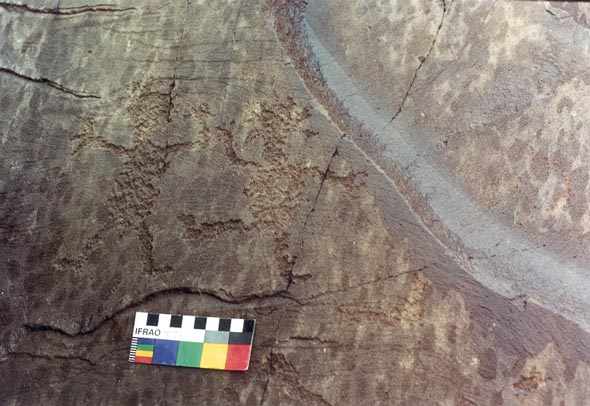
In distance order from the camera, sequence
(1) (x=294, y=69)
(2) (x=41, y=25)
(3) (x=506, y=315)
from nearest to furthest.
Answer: (3) (x=506, y=315) < (1) (x=294, y=69) < (2) (x=41, y=25)

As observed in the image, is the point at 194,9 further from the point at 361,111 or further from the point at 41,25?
the point at 361,111

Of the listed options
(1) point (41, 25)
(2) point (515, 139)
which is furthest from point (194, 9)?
(2) point (515, 139)

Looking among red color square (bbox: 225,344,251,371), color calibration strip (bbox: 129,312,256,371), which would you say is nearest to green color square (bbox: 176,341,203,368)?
color calibration strip (bbox: 129,312,256,371)

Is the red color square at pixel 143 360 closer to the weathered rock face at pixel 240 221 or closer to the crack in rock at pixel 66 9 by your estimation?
the weathered rock face at pixel 240 221

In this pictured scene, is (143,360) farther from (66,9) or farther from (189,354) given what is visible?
(66,9)

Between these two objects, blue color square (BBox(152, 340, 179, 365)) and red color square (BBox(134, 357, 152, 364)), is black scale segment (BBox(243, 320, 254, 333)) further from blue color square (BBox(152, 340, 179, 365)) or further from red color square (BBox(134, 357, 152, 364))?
red color square (BBox(134, 357, 152, 364))

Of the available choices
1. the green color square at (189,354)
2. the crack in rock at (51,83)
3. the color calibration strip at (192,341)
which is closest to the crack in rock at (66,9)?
the crack in rock at (51,83)
